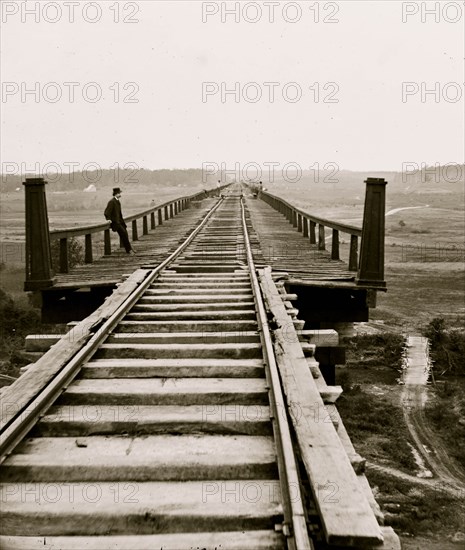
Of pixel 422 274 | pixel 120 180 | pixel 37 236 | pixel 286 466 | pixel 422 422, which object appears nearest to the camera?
pixel 286 466

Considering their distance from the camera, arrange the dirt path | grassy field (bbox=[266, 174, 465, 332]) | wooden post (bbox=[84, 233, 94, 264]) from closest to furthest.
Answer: the dirt path
wooden post (bbox=[84, 233, 94, 264])
grassy field (bbox=[266, 174, 465, 332])

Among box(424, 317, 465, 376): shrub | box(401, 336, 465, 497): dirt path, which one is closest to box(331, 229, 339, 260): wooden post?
box(401, 336, 465, 497): dirt path

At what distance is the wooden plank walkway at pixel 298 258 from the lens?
31.9 ft

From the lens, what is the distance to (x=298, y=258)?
1205 centimetres

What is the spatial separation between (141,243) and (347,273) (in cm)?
675

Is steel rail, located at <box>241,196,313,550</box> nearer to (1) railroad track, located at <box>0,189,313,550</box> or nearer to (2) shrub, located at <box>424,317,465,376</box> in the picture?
(1) railroad track, located at <box>0,189,313,550</box>

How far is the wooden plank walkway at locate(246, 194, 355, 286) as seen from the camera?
9723 mm

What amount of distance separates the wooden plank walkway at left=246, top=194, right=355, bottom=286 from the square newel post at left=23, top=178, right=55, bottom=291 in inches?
138

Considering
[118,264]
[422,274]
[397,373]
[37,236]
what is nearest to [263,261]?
[118,264]

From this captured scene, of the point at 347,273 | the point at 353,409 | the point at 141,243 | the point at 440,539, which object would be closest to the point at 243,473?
the point at 440,539

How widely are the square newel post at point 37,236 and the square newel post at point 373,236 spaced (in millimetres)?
4271

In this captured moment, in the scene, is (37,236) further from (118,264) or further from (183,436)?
(183,436)

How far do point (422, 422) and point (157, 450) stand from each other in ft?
31.2

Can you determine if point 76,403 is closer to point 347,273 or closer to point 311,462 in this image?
point 311,462
